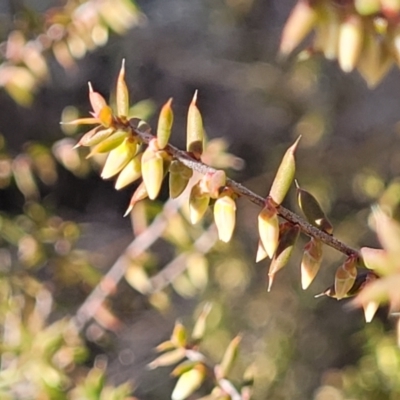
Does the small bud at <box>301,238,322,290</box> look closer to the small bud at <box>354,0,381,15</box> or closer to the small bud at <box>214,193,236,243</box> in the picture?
the small bud at <box>214,193,236,243</box>

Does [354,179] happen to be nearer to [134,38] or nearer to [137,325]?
[137,325]

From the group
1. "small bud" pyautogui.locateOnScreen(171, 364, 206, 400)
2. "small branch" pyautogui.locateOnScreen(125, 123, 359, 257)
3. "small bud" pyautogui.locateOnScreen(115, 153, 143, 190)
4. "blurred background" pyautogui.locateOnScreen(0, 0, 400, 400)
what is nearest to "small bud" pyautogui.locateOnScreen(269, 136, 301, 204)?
"small branch" pyautogui.locateOnScreen(125, 123, 359, 257)

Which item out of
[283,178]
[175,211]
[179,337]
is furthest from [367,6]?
[175,211]

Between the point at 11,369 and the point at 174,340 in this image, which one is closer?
the point at 174,340

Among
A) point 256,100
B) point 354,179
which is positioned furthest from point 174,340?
point 256,100

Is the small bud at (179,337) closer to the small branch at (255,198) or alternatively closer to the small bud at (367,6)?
the small branch at (255,198)

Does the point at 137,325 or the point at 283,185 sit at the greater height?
the point at 283,185

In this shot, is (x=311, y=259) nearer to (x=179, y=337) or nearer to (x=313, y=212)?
(x=313, y=212)
